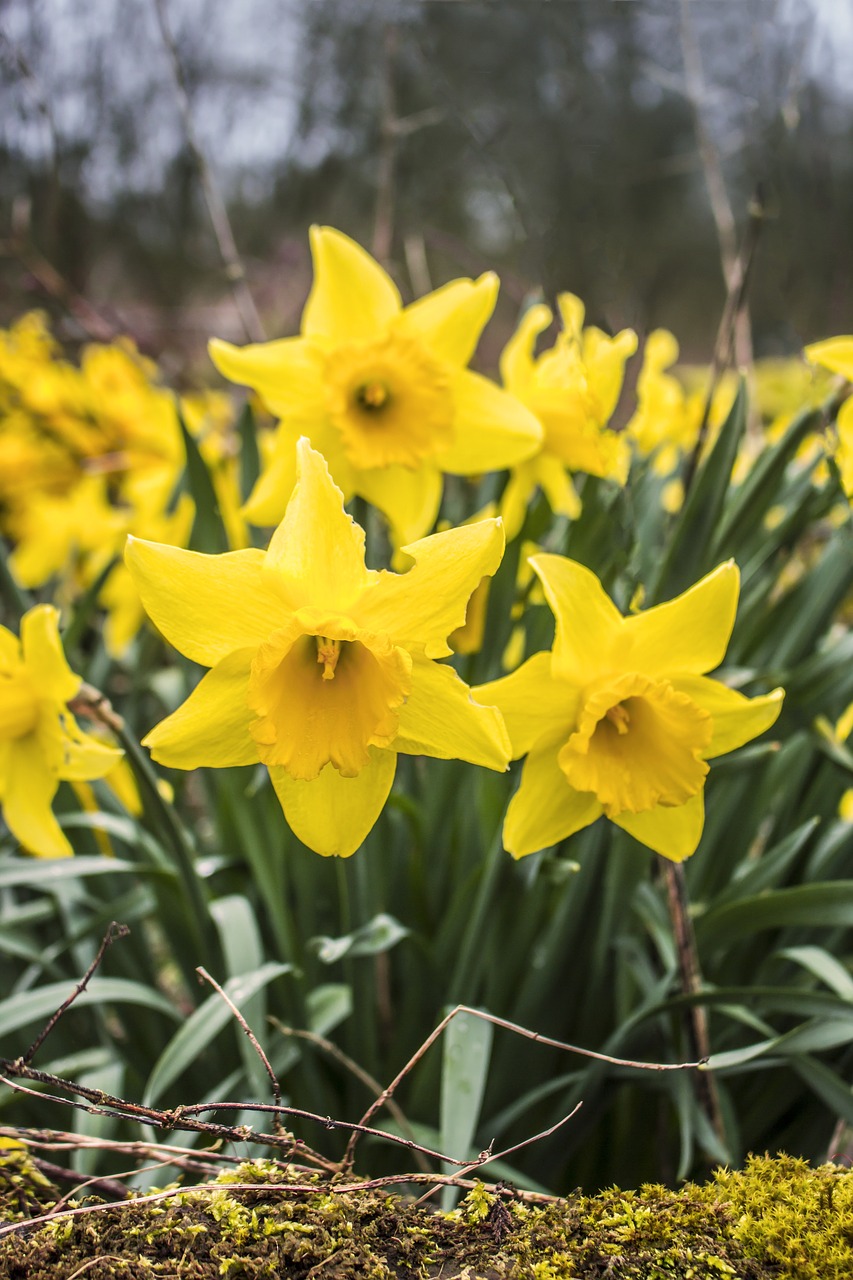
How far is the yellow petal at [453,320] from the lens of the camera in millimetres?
1337

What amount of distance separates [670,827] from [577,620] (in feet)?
0.87

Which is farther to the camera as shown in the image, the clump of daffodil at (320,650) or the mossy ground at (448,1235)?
the clump of daffodil at (320,650)

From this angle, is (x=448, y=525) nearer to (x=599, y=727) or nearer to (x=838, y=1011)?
(x=599, y=727)

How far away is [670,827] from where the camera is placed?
1.05 meters

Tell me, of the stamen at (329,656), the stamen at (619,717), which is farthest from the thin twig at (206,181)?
the stamen at (619,717)

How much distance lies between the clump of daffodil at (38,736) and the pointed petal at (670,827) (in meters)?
0.59

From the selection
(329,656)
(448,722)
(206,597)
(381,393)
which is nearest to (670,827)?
(448,722)

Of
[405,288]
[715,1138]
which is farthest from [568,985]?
[405,288]

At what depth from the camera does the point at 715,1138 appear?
1.09 metres

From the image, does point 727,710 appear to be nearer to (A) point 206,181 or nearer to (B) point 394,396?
(B) point 394,396

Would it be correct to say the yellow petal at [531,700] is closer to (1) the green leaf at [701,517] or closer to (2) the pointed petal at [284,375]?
(1) the green leaf at [701,517]

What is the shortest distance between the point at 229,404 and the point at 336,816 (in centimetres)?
293

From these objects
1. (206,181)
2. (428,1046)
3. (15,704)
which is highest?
(206,181)

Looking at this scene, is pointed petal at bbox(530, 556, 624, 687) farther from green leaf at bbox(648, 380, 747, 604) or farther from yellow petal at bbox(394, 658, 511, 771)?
green leaf at bbox(648, 380, 747, 604)
